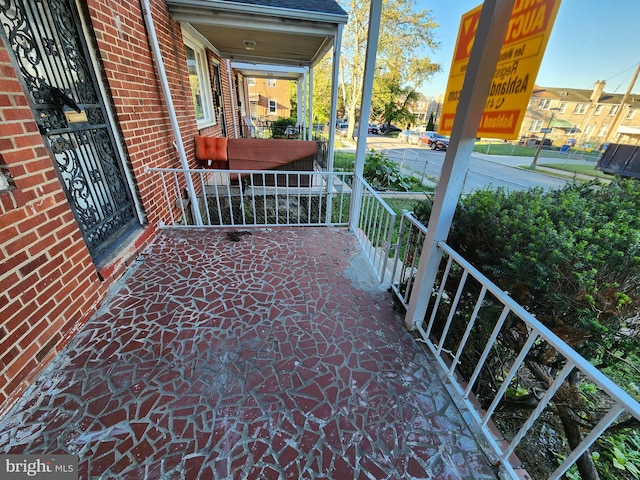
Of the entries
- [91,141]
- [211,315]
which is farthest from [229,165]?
[211,315]

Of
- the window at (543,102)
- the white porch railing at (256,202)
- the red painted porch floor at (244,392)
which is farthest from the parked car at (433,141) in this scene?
the red painted porch floor at (244,392)

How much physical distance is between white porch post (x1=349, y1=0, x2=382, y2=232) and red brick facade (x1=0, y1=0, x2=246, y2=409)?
2294mm

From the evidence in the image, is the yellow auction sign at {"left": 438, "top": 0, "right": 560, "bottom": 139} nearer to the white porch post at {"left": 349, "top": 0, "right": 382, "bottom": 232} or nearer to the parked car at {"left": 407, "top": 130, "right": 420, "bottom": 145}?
the white porch post at {"left": 349, "top": 0, "right": 382, "bottom": 232}

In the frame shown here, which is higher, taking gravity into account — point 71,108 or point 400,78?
point 400,78

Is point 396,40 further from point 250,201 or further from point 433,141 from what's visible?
point 250,201

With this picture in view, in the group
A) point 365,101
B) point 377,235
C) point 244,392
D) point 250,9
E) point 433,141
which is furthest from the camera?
point 433,141

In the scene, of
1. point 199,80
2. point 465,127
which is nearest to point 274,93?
point 199,80

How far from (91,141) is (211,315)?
174 cm

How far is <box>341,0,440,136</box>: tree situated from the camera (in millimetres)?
14281

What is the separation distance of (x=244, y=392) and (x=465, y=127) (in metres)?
1.87

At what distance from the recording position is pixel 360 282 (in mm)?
2543

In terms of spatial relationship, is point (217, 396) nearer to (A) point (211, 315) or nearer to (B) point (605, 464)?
(A) point (211, 315)

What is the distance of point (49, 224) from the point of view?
165 centimetres

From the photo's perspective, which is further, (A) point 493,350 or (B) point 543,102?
(B) point 543,102
